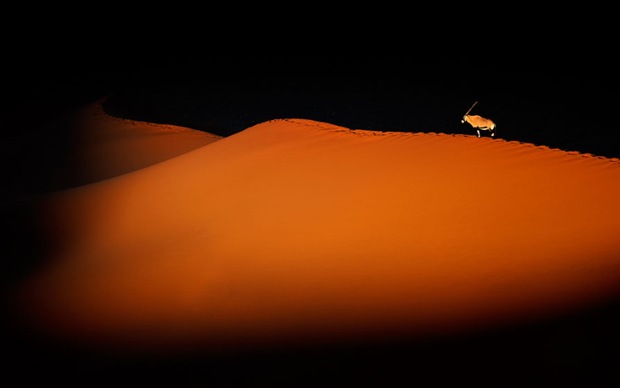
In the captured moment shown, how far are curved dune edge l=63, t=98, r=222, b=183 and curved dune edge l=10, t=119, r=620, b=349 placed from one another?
4.16m

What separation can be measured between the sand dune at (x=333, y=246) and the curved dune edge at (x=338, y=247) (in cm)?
1

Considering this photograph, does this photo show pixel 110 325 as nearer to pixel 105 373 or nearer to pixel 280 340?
pixel 105 373

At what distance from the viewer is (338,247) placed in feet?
13.9

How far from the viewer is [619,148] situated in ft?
26.9

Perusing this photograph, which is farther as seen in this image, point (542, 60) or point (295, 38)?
point (295, 38)

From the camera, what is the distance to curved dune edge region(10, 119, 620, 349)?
342cm

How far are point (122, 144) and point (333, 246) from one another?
8120 millimetres

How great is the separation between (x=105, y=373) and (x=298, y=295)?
1300 millimetres

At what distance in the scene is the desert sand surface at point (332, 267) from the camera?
9.97 ft

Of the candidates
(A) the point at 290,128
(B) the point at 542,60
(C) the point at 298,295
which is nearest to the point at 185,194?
(A) the point at 290,128

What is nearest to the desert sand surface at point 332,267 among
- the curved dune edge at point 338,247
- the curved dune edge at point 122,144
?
the curved dune edge at point 338,247

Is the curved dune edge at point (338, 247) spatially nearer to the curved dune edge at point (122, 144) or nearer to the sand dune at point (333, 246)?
the sand dune at point (333, 246)

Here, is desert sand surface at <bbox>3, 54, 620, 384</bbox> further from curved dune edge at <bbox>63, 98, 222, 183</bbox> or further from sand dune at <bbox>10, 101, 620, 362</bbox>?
curved dune edge at <bbox>63, 98, 222, 183</bbox>

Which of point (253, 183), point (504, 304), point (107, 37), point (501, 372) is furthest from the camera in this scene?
point (107, 37)
